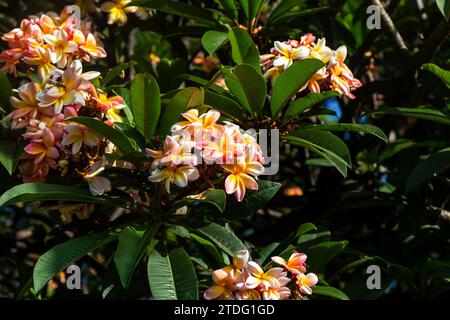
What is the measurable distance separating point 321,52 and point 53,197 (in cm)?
59

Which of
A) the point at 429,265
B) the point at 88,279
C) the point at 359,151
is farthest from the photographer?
the point at 88,279

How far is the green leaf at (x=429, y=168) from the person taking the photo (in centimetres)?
155

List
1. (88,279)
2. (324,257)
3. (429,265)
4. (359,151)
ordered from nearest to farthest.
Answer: (324,257)
(429,265)
(359,151)
(88,279)

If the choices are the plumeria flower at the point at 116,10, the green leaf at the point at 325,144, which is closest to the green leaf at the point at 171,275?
the green leaf at the point at 325,144

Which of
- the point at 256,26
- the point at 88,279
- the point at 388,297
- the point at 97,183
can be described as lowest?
the point at 88,279

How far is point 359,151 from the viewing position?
83.0 inches

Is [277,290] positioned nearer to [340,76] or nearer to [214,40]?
[340,76]

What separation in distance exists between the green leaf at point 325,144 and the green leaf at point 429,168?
164 mm

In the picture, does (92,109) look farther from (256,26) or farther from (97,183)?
(256,26)

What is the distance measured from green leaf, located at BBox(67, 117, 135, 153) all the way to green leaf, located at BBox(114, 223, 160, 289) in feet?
0.45

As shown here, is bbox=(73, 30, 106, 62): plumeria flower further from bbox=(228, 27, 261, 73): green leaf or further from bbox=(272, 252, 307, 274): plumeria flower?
bbox=(272, 252, 307, 274): plumeria flower

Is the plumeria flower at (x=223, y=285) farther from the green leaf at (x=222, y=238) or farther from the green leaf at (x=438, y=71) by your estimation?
the green leaf at (x=438, y=71)

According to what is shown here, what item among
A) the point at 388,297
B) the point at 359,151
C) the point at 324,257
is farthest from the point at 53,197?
the point at 388,297

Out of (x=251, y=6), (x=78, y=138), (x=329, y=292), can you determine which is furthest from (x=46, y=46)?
(x=329, y=292)
